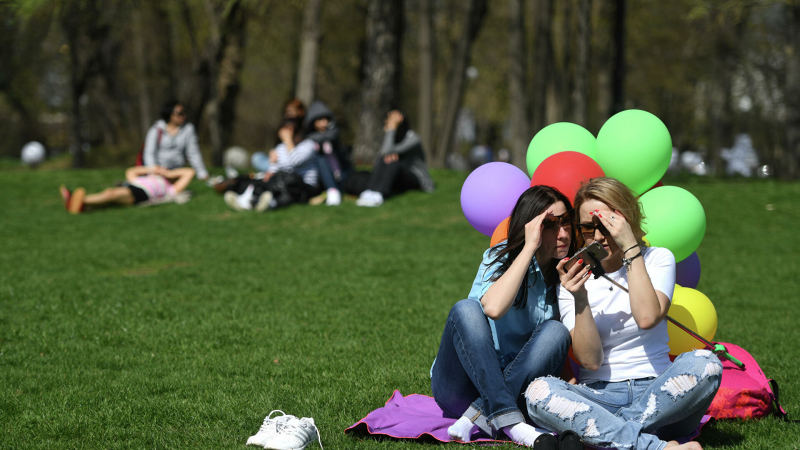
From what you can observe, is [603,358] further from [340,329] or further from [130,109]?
[130,109]

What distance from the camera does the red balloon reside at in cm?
369

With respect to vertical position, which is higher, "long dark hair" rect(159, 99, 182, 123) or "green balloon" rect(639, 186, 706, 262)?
"long dark hair" rect(159, 99, 182, 123)

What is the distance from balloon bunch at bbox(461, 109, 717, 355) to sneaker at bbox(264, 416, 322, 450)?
1313 mm

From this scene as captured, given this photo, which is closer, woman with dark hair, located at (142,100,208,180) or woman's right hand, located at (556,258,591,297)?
woman's right hand, located at (556,258,591,297)

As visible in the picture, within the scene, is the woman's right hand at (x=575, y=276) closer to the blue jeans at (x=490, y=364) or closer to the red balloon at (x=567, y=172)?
the blue jeans at (x=490, y=364)

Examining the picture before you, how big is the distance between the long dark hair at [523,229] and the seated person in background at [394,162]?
815 centimetres

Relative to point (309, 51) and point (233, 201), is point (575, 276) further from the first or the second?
point (309, 51)

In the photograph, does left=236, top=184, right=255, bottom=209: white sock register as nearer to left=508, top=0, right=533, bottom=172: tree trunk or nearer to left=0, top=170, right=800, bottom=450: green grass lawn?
left=0, top=170, right=800, bottom=450: green grass lawn

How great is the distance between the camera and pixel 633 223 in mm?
3244

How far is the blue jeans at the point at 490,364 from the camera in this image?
3.24 m

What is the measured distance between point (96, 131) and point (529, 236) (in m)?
30.2

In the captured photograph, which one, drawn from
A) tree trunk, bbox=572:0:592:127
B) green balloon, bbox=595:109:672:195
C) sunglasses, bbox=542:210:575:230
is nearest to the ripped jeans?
sunglasses, bbox=542:210:575:230

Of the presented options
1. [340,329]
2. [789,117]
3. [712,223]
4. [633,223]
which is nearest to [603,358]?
[633,223]

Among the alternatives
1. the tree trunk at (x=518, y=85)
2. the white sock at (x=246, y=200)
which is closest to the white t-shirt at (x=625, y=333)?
the white sock at (x=246, y=200)
